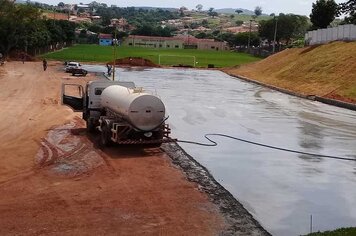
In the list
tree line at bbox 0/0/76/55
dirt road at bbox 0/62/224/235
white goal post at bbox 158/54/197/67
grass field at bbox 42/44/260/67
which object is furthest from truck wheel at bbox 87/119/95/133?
tree line at bbox 0/0/76/55

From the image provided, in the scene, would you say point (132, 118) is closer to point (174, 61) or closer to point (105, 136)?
point (105, 136)

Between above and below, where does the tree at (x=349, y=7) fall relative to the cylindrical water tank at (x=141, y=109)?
above

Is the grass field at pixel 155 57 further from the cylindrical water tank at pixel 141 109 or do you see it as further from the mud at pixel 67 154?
the cylindrical water tank at pixel 141 109

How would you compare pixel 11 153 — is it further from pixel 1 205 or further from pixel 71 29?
pixel 71 29

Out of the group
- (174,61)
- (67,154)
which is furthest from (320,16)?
(67,154)

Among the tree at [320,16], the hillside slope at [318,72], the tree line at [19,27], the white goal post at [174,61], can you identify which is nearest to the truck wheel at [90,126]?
the hillside slope at [318,72]

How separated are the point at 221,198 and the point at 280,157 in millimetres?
6361

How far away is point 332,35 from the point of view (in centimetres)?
6638

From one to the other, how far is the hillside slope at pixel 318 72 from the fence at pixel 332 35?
1479 millimetres

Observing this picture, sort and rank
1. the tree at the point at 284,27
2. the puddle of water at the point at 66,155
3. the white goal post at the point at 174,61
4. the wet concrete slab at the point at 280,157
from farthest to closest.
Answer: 1. the tree at the point at 284,27
2. the white goal post at the point at 174,61
3. the puddle of water at the point at 66,155
4. the wet concrete slab at the point at 280,157

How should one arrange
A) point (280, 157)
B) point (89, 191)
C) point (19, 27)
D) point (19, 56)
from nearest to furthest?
point (89, 191)
point (280, 157)
point (19, 27)
point (19, 56)

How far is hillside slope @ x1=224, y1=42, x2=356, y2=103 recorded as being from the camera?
149 feet

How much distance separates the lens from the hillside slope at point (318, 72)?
45375 mm

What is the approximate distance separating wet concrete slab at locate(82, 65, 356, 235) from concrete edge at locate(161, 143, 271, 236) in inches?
11.3
